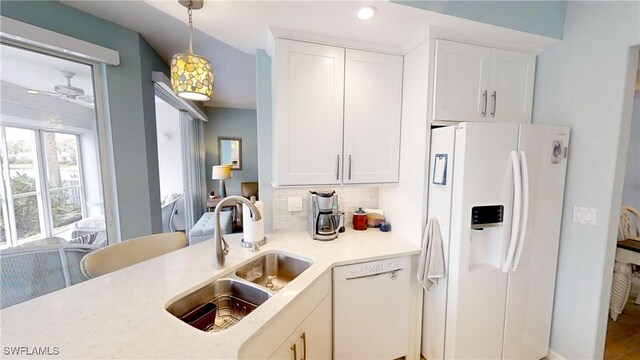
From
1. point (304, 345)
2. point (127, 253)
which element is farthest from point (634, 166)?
point (127, 253)

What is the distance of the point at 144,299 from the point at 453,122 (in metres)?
2.01

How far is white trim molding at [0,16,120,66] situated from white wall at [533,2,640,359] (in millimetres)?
3378

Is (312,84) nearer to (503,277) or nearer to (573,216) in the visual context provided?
(503,277)

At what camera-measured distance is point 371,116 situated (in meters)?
1.79

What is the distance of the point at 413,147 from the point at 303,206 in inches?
38.3

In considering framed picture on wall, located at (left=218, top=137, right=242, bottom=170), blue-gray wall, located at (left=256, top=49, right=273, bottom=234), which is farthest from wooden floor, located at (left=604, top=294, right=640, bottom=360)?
framed picture on wall, located at (left=218, top=137, right=242, bottom=170)

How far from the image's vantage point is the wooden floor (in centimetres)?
181

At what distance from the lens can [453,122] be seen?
165cm

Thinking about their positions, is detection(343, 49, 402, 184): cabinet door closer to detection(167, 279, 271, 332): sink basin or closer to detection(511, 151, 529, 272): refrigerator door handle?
detection(511, 151, 529, 272): refrigerator door handle

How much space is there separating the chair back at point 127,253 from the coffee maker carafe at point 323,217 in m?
0.92

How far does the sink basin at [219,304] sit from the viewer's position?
1.10 meters

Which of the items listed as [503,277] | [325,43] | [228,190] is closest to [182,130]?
[228,190]

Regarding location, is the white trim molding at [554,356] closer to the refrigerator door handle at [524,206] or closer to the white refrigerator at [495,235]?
the white refrigerator at [495,235]

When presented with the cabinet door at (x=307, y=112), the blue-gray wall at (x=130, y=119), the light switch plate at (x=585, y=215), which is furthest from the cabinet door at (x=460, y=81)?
the blue-gray wall at (x=130, y=119)
